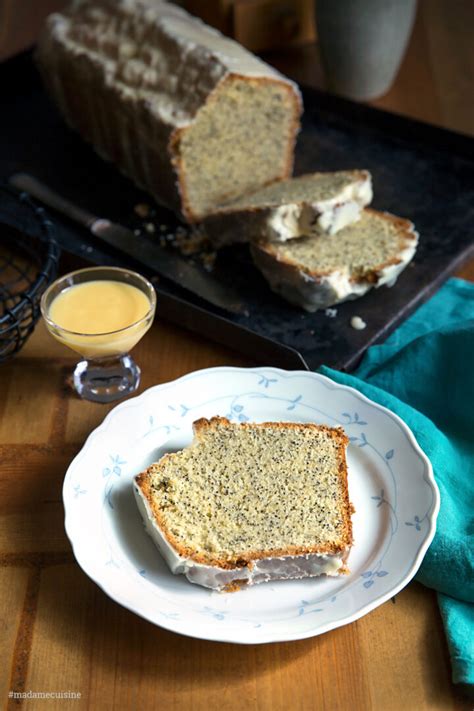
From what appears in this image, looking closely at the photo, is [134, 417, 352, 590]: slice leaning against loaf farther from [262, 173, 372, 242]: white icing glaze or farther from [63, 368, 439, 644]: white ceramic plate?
[262, 173, 372, 242]: white icing glaze

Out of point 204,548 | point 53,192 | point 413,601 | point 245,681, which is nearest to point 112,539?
point 204,548

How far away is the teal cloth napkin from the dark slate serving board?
0.09 meters

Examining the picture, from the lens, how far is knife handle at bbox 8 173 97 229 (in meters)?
2.97

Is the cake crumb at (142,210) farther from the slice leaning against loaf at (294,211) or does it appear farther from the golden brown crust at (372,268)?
the golden brown crust at (372,268)

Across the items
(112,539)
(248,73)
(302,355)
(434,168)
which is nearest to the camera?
(112,539)

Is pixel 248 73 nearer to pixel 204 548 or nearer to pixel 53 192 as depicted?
pixel 53 192

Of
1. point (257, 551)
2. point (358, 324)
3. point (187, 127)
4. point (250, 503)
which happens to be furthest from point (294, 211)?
point (257, 551)

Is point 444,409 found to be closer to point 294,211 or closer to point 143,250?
point 294,211

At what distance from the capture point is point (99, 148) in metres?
3.44

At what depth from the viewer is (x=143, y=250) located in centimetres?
287

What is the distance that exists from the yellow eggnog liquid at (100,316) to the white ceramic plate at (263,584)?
0.18m

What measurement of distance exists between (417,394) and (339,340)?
305mm

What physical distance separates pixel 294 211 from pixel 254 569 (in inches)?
48.0

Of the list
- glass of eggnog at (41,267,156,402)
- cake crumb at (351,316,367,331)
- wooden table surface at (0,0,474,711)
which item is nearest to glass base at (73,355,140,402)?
glass of eggnog at (41,267,156,402)
